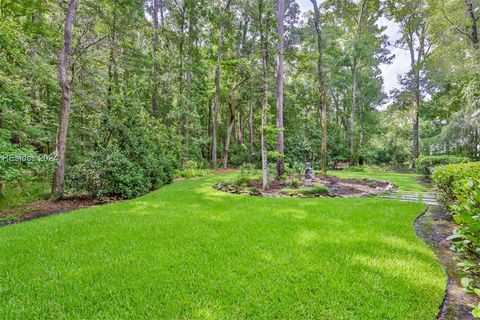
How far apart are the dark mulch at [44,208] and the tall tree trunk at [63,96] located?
0.38 m

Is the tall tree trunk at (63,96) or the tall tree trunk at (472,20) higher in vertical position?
the tall tree trunk at (472,20)

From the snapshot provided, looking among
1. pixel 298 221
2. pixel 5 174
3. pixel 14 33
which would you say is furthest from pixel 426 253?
pixel 14 33

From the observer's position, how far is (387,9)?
15.9 m

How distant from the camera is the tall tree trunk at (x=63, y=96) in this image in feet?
21.0

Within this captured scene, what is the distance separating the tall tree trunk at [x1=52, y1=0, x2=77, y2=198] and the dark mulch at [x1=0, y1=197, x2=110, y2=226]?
0.38 meters

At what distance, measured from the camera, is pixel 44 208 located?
5957mm

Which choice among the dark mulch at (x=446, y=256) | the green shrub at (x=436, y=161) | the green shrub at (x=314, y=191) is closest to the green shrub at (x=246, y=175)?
the green shrub at (x=314, y=191)

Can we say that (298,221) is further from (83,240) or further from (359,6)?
(359,6)

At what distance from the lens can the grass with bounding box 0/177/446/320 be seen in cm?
194

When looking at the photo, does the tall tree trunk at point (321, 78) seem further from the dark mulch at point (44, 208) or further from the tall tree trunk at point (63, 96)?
the dark mulch at point (44, 208)

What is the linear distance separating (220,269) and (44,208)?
18.8 ft

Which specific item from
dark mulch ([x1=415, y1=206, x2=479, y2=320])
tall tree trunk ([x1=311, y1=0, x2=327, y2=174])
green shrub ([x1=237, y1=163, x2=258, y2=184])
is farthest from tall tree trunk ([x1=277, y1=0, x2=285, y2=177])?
dark mulch ([x1=415, y1=206, x2=479, y2=320])

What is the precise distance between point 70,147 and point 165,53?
7.32 metres

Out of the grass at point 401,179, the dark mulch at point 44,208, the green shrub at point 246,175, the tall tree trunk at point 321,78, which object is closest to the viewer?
the dark mulch at point 44,208
